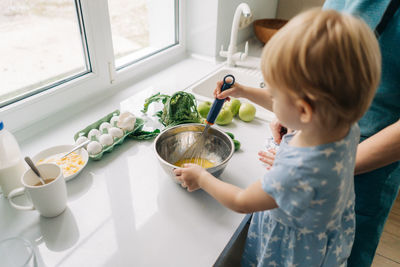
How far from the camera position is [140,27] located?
151cm

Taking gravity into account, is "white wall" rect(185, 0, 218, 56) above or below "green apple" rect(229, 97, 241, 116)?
above

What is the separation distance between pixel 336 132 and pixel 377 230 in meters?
0.49

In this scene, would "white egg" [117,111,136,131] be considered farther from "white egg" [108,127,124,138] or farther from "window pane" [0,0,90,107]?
"window pane" [0,0,90,107]

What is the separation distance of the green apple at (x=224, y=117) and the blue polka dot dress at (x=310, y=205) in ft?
1.49

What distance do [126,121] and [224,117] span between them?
1.14 feet

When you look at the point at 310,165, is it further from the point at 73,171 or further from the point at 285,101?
the point at 73,171

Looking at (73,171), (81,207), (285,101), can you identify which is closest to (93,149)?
(73,171)

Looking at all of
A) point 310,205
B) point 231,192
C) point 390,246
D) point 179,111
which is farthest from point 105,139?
point 390,246

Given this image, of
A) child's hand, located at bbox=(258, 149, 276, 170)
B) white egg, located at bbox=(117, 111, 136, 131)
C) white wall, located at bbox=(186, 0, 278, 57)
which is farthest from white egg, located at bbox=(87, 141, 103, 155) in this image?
white wall, located at bbox=(186, 0, 278, 57)

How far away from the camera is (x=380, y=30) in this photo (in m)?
0.65

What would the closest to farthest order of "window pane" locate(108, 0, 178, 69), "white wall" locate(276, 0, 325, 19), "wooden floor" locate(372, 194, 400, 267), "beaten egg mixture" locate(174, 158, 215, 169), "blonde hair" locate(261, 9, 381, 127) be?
1. "blonde hair" locate(261, 9, 381, 127)
2. "beaten egg mixture" locate(174, 158, 215, 169)
3. "window pane" locate(108, 0, 178, 69)
4. "wooden floor" locate(372, 194, 400, 267)
5. "white wall" locate(276, 0, 325, 19)

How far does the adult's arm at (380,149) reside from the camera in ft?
2.02

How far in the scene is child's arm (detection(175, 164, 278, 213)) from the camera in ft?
1.80

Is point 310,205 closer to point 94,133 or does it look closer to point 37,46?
point 94,133
